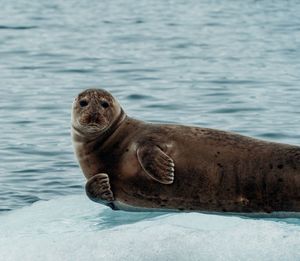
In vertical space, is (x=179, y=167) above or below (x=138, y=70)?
above

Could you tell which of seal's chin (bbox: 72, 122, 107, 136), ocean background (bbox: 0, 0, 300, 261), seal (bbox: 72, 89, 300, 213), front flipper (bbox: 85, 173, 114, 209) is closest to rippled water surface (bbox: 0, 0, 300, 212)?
ocean background (bbox: 0, 0, 300, 261)

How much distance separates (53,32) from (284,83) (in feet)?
28.6

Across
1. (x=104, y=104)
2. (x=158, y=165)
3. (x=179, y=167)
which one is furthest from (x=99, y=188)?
(x=104, y=104)

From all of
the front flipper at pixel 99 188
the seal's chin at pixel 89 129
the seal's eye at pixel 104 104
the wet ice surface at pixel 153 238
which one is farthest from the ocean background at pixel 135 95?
the seal's eye at pixel 104 104

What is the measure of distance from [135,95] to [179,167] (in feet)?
25.9

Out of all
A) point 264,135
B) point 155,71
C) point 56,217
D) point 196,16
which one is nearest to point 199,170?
point 56,217

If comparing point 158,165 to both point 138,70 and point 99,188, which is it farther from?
point 138,70

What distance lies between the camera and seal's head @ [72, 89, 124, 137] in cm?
888

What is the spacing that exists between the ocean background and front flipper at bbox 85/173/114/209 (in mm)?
159

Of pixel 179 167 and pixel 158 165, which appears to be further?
pixel 179 167

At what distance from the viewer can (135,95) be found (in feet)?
54.2

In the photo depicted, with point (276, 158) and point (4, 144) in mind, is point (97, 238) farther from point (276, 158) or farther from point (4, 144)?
point (4, 144)

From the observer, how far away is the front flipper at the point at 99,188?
28.1 feet

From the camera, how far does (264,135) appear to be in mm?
13289
